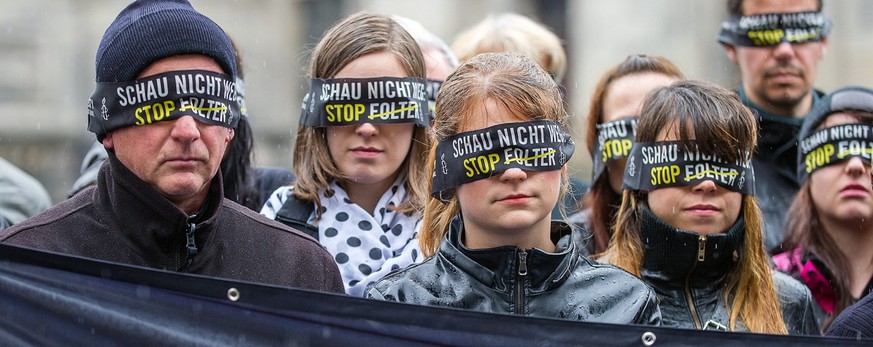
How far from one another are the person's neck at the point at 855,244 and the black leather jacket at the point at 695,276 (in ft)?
2.05

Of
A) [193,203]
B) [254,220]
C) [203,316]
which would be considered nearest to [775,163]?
[254,220]

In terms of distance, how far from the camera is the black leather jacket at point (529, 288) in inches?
173

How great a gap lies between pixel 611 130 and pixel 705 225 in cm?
105

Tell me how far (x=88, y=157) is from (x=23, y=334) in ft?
9.20

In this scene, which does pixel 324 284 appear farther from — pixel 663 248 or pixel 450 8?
pixel 450 8

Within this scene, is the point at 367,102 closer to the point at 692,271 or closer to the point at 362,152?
the point at 362,152

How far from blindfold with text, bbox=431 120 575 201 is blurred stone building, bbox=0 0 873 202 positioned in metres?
14.7

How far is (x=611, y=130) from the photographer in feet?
20.4

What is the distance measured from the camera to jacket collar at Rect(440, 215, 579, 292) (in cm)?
440

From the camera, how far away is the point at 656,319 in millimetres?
4449

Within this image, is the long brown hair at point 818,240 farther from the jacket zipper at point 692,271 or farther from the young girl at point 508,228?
the young girl at point 508,228

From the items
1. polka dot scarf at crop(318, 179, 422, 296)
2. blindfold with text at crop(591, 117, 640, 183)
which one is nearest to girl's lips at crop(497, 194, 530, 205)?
polka dot scarf at crop(318, 179, 422, 296)

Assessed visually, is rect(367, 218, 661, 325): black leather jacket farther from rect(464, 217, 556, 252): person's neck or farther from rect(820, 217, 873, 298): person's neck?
rect(820, 217, 873, 298): person's neck

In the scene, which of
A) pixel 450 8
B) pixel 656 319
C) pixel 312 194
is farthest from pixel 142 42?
pixel 450 8
